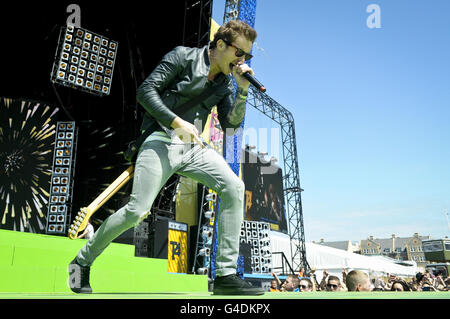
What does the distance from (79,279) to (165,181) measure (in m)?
0.80

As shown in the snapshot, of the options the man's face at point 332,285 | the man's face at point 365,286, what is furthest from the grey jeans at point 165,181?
the man's face at point 332,285

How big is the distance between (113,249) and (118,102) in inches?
282

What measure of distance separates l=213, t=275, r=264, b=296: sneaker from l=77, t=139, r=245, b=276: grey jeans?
0.05 meters

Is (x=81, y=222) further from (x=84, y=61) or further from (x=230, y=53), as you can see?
(x=84, y=61)

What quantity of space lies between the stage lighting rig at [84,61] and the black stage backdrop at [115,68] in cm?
34

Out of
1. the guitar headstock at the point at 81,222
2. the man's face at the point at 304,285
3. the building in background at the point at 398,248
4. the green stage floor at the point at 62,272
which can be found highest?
the guitar headstock at the point at 81,222

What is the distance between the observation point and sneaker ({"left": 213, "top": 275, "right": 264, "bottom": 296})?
1.91m

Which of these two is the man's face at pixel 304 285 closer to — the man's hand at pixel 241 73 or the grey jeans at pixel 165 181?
the grey jeans at pixel 165 181

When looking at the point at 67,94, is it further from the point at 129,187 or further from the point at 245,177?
the point at 245,177

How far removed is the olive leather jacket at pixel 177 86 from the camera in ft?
6.60

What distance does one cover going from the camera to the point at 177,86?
7.00 ft

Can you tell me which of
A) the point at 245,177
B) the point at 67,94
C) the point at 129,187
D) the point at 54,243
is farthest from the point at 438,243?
the point at 54,243

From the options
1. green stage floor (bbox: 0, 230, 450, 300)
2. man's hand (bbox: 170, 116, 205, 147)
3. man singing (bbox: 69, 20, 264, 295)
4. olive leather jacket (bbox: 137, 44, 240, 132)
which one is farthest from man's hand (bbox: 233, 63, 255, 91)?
green stage floor (bbox: 0, 230, 450, 300)
